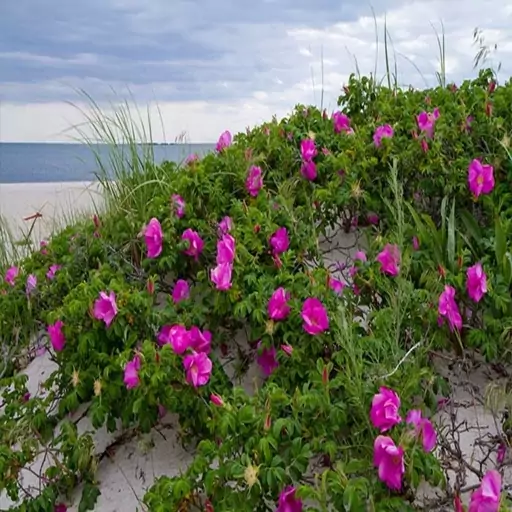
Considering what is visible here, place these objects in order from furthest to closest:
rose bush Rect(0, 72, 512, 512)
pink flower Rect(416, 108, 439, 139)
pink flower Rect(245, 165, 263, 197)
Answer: pink flower Rect(416, 108, 439, 139)
pink flower Rect(245, 165, 263, 197)
rose bush Rect(0, 72, 512, 512)

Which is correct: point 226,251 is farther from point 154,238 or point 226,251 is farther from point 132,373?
point 132,373

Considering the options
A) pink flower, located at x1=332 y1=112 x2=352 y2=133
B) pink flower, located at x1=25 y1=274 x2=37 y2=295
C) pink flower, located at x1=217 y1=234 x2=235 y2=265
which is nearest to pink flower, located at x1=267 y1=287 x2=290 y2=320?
pink flower, located at x1=217 y1=234 x2=235 y2=265

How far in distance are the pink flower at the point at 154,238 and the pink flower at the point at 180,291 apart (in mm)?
150

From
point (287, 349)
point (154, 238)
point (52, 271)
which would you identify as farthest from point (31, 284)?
point (287, 349)

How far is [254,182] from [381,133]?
65 centimetres

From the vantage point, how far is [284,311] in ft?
7.32

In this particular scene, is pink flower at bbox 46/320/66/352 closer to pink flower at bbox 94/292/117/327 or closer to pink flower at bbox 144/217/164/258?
pink flower at bbox 94/292/117/327

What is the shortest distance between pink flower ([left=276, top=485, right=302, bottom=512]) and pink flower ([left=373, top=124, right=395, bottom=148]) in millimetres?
1712

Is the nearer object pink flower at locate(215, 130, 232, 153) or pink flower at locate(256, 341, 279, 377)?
pink flower at locate(256, 341, 279, 377)

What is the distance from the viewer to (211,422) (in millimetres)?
1892

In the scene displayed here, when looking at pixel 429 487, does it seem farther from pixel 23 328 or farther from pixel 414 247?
pixel 23 328

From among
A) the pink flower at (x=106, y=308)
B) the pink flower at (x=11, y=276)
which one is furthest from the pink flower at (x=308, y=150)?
the pink flower at (x=11, y=276)

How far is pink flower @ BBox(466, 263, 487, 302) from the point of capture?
7.43 feet

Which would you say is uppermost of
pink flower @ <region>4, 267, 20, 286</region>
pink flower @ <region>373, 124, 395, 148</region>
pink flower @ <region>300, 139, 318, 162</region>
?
pink flower @ <region>373, 124, 395, 148</region>
